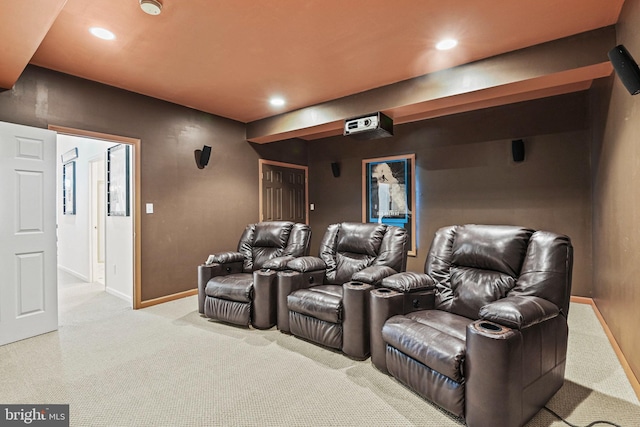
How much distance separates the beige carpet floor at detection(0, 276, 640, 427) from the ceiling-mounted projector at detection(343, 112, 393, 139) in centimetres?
246

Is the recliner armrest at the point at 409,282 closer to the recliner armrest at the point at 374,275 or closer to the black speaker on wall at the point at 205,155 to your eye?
the recliner armrest at the point at 374,275

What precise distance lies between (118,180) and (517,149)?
17.5 ft

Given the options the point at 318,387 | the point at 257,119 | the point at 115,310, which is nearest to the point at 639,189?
the point at 318,387

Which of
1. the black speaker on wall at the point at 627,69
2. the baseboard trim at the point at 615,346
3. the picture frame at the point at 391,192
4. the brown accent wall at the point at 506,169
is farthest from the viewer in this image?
the picture frame at the point at 391,192

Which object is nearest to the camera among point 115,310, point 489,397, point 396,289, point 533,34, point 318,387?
point 489,397

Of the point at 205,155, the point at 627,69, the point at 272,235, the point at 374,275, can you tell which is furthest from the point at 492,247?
the point at 205,155

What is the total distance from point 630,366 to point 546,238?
110 centimetres

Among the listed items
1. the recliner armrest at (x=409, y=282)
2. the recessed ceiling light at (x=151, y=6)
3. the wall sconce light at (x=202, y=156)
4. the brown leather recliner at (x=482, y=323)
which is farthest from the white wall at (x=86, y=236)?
the brown leather recliner at (x=482, y=323)

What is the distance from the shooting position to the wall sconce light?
4.40 meters

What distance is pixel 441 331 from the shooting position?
1885 mm

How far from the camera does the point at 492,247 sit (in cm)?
218

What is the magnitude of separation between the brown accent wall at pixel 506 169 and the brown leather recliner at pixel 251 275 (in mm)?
2251

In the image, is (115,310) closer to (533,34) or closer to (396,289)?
(396,289)

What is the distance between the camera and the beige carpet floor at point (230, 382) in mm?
1775
